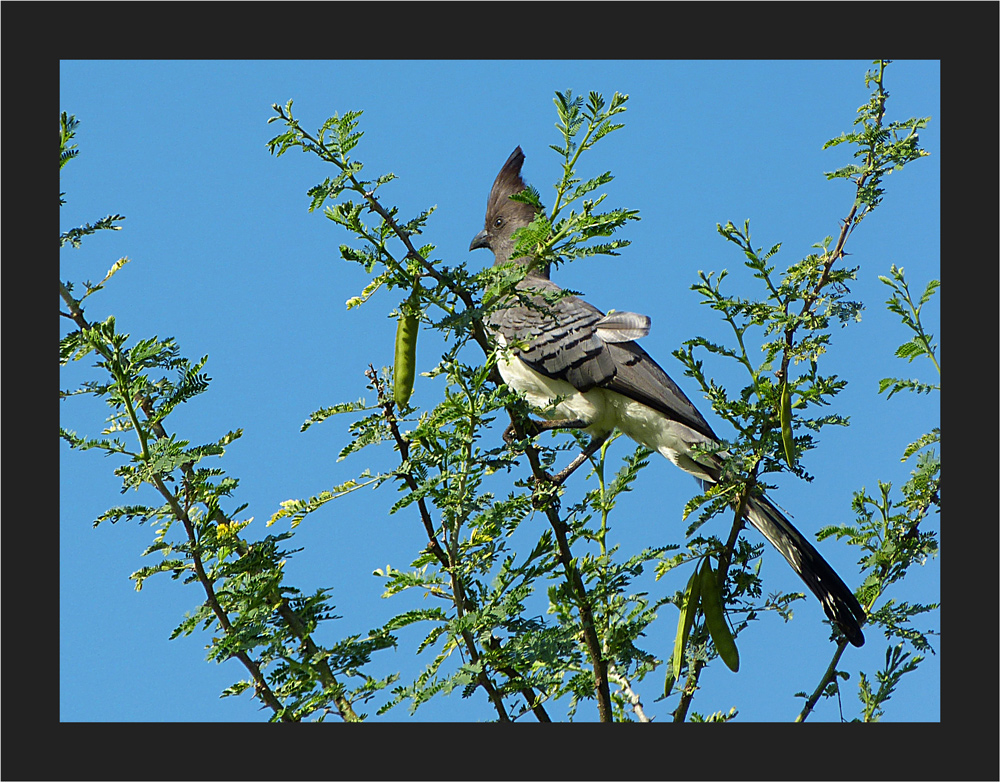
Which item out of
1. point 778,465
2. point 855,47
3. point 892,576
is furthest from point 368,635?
point 855,47

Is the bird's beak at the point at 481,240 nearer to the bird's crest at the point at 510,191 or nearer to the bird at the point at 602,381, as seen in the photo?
the bird's crest at the point at 510,191

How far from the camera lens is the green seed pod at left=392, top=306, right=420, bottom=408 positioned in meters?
3.17

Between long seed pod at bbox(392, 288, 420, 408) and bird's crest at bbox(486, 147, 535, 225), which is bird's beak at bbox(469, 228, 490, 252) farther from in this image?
long seed pod at bbox(392, 288, 420, 408)

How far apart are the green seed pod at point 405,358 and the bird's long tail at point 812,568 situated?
1490 mm

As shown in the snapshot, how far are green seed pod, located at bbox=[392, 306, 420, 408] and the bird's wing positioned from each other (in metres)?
1.88

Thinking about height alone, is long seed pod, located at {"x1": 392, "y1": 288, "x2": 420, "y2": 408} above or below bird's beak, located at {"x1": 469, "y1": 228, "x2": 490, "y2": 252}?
below

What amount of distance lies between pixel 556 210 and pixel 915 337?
142 cm

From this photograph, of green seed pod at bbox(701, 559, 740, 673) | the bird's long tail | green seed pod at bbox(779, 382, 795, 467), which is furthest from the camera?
the bird's long tail

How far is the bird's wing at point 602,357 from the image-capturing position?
16.6 ft

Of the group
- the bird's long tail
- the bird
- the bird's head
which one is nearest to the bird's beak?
the bird's head

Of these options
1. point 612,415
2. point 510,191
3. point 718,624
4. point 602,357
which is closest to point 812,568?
point 718,624

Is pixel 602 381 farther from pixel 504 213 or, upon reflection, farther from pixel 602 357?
pixel 504 213

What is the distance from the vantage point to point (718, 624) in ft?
11.4

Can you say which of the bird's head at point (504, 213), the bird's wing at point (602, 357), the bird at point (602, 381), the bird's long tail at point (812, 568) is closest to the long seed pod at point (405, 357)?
the bird's long tail at point (812, 568)
